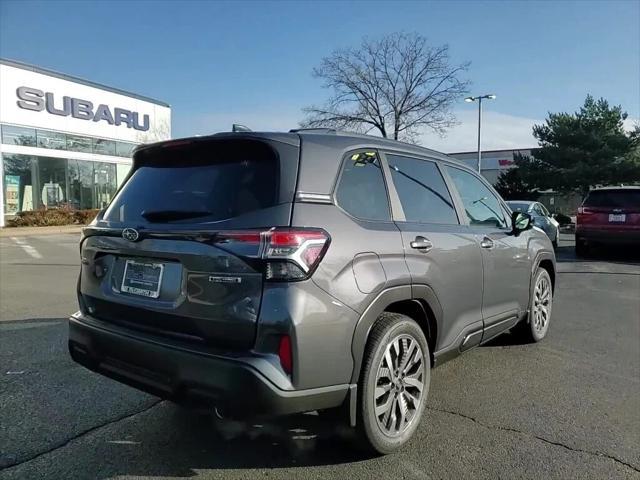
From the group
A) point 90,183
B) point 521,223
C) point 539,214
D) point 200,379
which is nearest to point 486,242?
point 521,223

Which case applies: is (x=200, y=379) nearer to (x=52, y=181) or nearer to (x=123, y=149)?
(x=52, y=181)

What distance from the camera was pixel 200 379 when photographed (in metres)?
2.57

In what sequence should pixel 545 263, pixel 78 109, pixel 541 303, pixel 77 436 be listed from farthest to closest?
1. pixel 78 109
2. pixel 545 263
3. pixel 541 303
4. pixel 77 436

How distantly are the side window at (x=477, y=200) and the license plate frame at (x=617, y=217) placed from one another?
9127mm

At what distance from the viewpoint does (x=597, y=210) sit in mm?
12648

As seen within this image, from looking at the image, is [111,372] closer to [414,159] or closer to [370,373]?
[370,373]

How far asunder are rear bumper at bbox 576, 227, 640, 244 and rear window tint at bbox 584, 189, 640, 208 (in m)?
0.60

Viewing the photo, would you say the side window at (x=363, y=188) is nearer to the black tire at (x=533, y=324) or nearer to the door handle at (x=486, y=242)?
the door handle at (x=486, y=242)

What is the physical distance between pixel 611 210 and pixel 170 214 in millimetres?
12273

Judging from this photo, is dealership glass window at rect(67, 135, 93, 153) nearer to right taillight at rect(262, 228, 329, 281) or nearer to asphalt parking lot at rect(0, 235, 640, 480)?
asphalt parking lot at rect(0, 235, 640, 480)

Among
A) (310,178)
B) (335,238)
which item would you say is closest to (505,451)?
(335,238)

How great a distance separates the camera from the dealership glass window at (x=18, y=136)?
23.5m

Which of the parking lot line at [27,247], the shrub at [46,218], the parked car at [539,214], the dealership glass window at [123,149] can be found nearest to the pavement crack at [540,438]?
the parked car at [539,214]

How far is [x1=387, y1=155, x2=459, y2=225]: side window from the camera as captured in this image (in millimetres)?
3520
